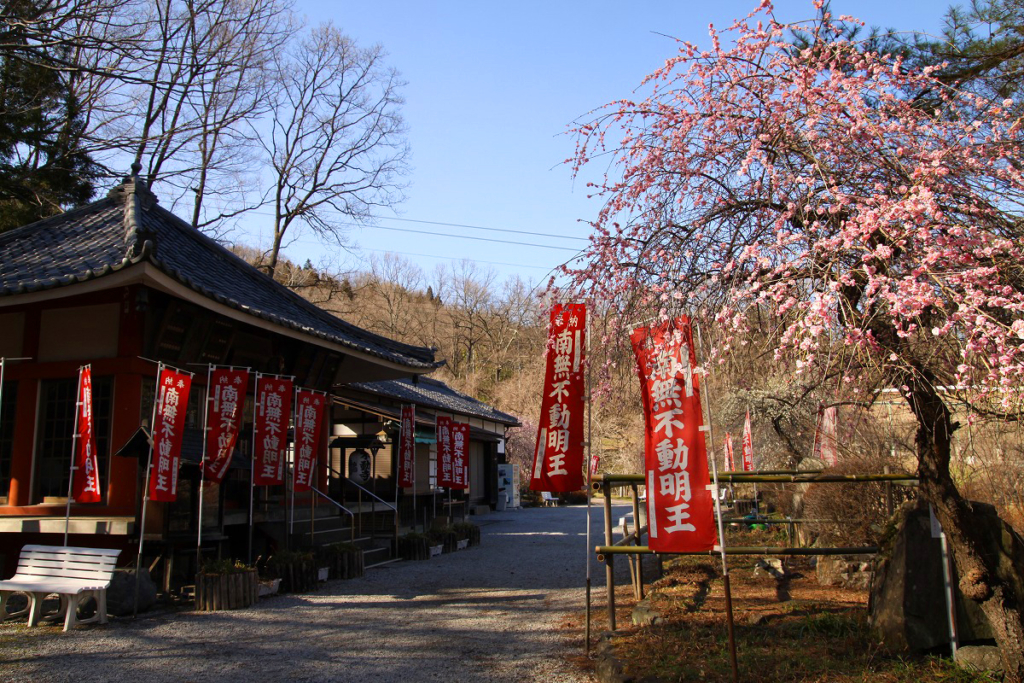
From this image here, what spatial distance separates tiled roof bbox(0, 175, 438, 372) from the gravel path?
3.82 meters

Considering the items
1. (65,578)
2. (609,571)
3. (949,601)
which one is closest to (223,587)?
(65,578)

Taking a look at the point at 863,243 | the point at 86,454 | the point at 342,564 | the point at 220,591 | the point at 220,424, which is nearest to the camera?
the point at 863,243

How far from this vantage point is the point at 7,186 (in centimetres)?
1559

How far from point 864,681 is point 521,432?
114 feet

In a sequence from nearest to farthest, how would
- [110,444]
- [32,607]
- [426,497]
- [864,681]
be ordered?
[864,681] → [32,607] → [110,444] → [426,497]

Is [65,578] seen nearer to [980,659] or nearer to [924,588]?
[924,588]

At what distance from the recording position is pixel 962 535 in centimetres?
549

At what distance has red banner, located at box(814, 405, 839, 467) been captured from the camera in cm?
1095

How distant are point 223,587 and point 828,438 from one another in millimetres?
8556

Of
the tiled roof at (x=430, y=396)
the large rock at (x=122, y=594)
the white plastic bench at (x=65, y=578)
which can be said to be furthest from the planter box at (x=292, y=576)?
the tiled roof at (x=430, y=396)

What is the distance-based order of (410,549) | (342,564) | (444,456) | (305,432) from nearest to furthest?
(305,432) → (342,564) → (410,549) → (444,456)

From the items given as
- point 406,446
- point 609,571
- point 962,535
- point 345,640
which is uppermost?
point 406,446

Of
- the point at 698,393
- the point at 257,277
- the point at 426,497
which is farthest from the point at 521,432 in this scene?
the point at 698,393

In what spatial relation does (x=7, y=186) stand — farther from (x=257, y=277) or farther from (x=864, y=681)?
(x=864, y=681)
